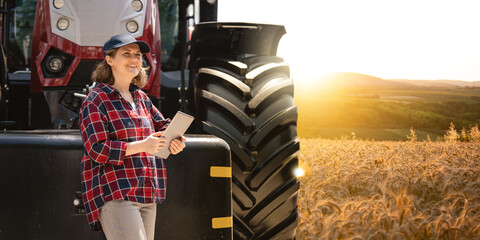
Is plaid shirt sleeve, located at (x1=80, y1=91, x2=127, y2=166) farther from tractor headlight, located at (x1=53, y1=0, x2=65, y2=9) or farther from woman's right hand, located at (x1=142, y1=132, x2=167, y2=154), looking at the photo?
tractor headlight, located at (x1=53, y1=0, x2=65, y2=9)

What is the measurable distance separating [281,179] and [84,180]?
1317 mm

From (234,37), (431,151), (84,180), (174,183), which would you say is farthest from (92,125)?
(431,151)

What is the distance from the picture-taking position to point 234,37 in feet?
12.0

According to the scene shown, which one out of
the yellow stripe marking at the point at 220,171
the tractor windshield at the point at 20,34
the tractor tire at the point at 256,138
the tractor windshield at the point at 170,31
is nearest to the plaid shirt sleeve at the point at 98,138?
the yellow stripe marking at the point at 220,171

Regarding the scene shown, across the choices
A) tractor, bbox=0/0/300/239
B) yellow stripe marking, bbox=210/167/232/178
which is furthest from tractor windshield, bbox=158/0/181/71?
yellow stripe marking, bbox=210/167/232/178

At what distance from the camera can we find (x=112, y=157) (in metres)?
2.15

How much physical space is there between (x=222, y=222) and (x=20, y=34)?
2.93 meters

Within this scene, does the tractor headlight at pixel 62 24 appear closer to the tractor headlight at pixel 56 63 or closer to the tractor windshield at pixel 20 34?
the tractor headlight at pixel 56 63

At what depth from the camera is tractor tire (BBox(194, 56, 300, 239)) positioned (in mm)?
A: 3141

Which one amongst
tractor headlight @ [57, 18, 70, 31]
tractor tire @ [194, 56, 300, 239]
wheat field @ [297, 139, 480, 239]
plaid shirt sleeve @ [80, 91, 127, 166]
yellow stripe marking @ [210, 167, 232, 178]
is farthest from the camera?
wheat field @ [297, 139, 480, 239]

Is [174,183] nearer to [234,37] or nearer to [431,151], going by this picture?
[234,37]

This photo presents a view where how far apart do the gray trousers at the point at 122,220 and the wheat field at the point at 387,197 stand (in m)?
1.88

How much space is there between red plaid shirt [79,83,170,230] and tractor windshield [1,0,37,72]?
2.80 m

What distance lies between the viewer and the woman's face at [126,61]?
2.29 m
